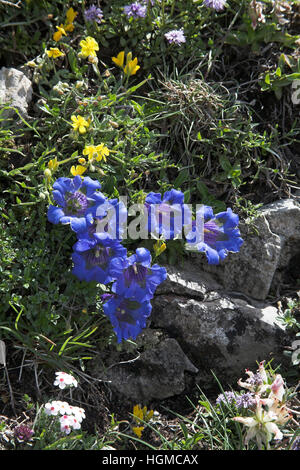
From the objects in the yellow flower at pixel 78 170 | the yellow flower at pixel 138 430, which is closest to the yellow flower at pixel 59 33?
the yellow flower at pixel 78 170

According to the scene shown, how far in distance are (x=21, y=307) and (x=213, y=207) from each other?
1214 mm

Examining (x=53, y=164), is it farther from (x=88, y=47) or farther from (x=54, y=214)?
(x=88, y=47)

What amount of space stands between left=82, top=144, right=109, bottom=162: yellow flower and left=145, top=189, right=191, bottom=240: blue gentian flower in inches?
12.2

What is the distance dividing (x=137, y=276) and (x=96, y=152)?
670 millimetres

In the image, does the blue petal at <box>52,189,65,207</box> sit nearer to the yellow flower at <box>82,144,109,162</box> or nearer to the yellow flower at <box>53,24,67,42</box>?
the yellow flower at <box>82,144,109,162</box>

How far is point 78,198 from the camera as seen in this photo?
9.93 ft

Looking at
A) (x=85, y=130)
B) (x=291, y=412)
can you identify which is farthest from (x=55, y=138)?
(x=291, y=412)

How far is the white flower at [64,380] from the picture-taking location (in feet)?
8.90

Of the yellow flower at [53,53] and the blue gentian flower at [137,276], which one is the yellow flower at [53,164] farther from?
the yellow flower at [53,53]

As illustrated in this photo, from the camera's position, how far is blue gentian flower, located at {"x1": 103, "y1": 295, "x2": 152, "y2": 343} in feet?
9.60

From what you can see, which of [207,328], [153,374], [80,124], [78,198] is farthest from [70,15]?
[153,374]

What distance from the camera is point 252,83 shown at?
3863 mm

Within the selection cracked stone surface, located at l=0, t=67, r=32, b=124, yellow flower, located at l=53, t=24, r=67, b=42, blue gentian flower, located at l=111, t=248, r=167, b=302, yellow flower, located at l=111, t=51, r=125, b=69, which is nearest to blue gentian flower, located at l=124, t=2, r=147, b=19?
yellow flower, located at l=111, t=51, r=125, b=69

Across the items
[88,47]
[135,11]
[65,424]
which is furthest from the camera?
[135,11]
